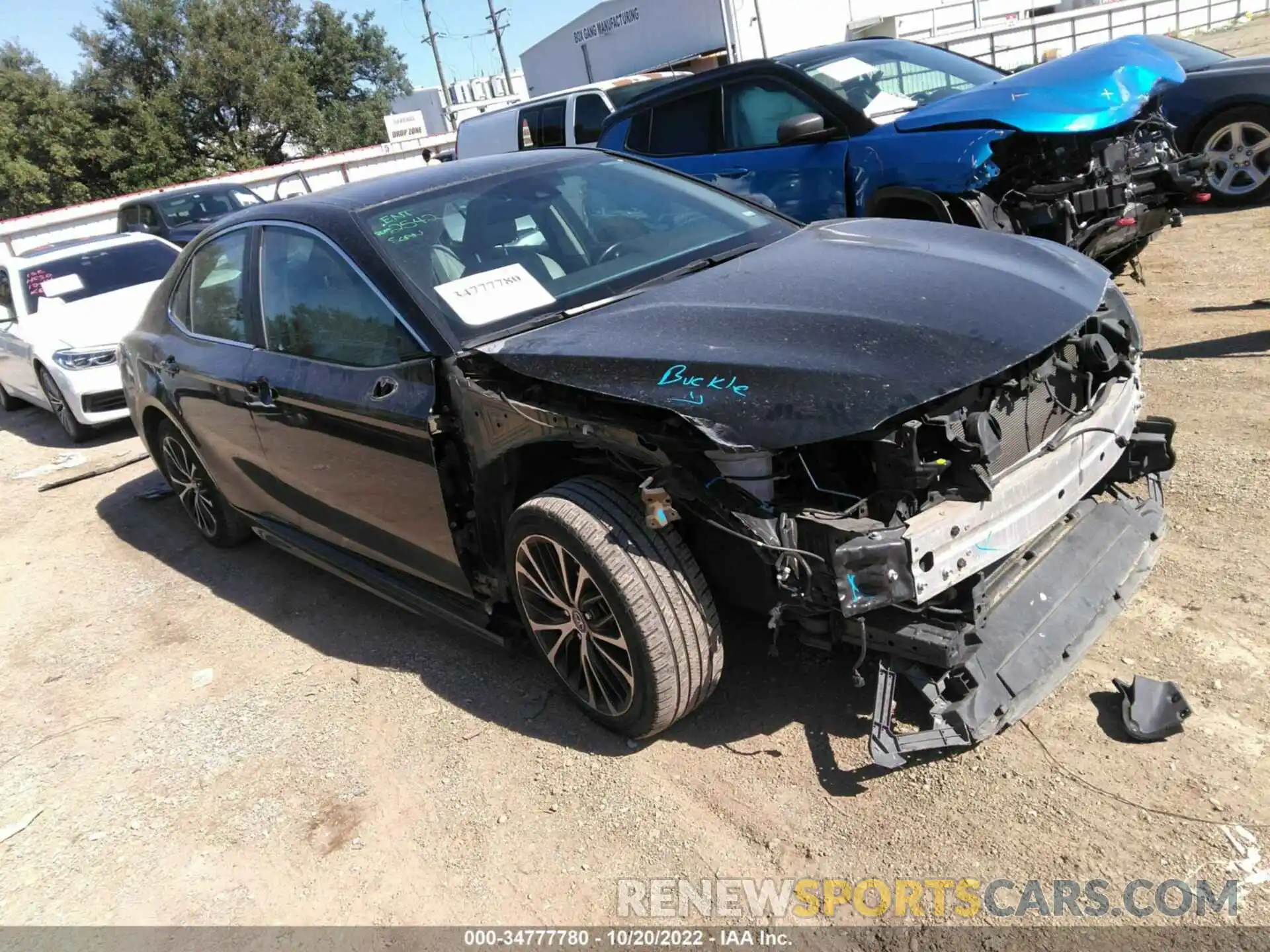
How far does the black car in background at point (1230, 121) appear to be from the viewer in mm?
7840

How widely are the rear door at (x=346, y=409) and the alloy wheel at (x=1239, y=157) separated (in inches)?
294

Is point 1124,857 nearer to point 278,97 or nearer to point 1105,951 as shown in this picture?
point 1105,951

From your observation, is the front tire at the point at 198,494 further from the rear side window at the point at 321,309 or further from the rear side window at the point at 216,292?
the rear side window at the point at 321,309

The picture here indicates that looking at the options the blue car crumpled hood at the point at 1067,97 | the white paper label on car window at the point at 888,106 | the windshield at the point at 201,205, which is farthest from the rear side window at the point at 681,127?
the windshield at the point at 201,205

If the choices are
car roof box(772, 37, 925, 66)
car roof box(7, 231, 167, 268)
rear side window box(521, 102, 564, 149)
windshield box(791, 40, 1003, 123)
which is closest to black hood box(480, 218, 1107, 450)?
windshield box(791, 40, 1003, 123)

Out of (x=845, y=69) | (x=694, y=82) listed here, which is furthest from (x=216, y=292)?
(x=845, y=69)

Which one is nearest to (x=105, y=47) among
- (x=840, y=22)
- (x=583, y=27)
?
(x=583, y=27)

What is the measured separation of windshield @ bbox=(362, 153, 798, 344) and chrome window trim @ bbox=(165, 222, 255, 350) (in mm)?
964

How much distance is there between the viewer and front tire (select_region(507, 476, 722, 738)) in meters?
2.81

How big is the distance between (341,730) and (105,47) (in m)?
47.0

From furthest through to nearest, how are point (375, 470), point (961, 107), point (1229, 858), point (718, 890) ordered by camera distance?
point (961, 107), point (375, 470), point (718, 890), point (1229, 858)

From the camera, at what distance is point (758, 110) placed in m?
6.83

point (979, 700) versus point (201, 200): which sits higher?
point (201, 200)

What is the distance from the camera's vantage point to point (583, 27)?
31.7 meters
